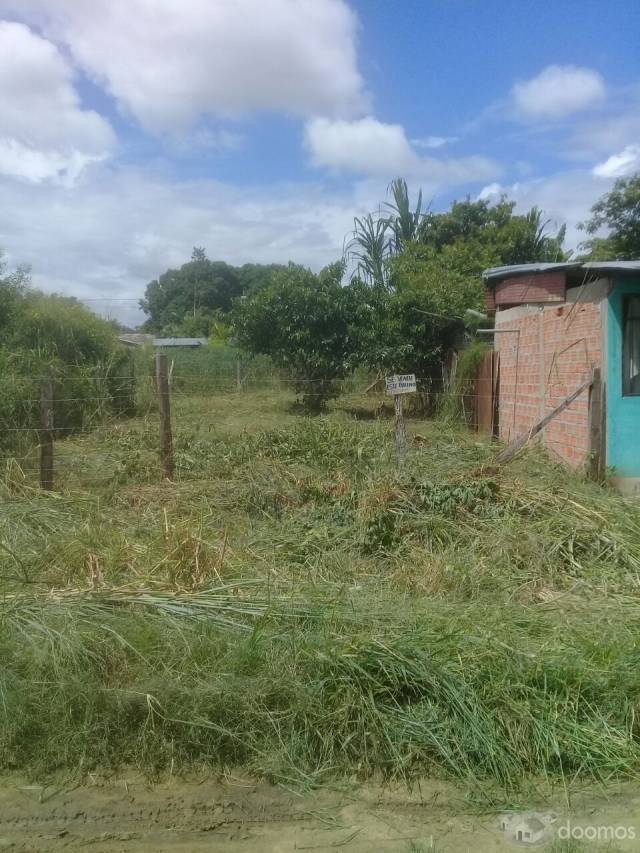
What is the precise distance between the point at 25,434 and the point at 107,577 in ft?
16.4

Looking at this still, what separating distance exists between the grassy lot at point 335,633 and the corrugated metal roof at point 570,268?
2.60 m

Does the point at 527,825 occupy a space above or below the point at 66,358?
below

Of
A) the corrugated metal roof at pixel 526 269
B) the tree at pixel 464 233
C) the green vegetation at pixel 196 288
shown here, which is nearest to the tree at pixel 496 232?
the tree at pixel 464 233

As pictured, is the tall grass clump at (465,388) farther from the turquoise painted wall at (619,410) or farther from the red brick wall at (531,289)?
the turquoise painted wall at (619,410)

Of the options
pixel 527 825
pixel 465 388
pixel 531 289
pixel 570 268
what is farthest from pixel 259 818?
pixel 465 388

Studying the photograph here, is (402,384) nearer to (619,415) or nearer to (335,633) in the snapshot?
(619,415)

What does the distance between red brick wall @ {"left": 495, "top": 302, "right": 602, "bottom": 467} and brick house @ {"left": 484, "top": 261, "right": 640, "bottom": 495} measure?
0.01 meters

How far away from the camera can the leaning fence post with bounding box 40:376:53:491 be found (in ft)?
24.5

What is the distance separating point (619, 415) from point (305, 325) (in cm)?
851

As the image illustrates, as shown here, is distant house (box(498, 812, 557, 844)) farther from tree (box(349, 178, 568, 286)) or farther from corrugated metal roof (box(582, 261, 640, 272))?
tree (box(349, 178, 568, 286))

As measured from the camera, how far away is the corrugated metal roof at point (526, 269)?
8652mm

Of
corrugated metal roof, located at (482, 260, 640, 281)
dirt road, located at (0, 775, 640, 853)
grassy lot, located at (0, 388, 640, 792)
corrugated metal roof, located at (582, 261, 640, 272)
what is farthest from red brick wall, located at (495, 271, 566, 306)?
dirt road, located at (0, 775, 640, 853)

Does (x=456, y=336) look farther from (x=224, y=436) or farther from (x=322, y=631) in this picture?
(x=322, y=631)

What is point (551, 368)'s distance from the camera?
973 cm
